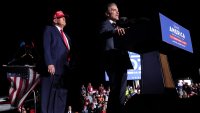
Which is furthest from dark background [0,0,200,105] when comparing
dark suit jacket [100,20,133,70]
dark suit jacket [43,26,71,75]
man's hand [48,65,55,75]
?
dark suit jacket [100,20,133,70]

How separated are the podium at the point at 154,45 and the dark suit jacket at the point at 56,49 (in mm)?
930

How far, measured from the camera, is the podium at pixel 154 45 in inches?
68.0

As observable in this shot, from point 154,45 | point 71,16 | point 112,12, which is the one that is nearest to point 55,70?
point 112,12

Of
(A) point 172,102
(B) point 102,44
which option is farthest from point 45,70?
(A) point 172,102

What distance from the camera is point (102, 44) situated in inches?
91.5

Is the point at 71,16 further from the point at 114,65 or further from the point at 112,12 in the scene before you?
the point at 114,65

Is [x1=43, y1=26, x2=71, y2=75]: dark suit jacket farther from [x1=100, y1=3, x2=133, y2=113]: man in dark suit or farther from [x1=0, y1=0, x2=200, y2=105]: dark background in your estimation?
[x1=0, y1=0, x2=200, y2=105]: dark background

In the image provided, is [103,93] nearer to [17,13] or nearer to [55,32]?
[17,13]

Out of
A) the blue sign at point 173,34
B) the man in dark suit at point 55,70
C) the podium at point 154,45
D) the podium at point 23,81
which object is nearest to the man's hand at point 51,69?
the man in dark suit at point 55,70

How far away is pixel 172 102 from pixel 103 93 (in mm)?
7557

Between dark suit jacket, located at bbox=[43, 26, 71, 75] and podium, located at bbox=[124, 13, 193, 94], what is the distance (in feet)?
3.05

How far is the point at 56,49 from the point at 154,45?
1.18m

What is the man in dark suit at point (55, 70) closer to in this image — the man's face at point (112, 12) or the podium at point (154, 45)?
the man's face at point (112, 12)

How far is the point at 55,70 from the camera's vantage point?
260cm
